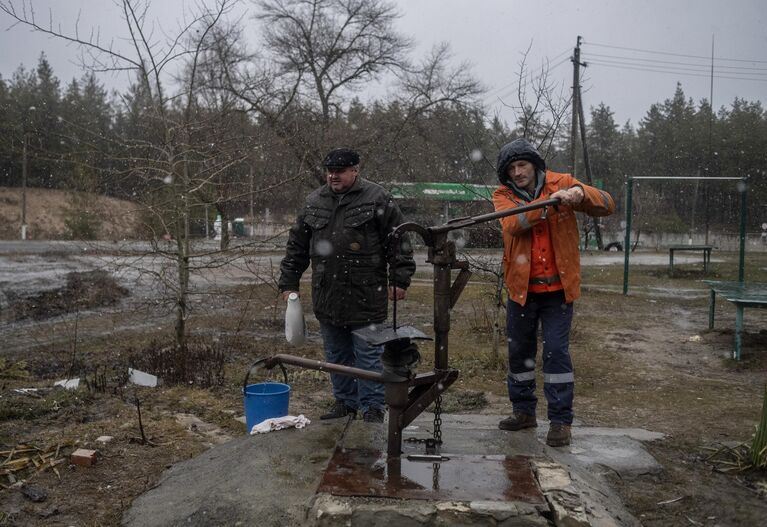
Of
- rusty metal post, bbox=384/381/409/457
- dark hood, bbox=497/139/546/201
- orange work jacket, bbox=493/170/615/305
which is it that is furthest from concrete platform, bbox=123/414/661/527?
dark hood, bbox=497/139/546/201

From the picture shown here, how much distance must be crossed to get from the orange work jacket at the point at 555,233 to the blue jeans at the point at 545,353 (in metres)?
0.10

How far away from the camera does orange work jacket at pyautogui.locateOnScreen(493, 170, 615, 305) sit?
149 inches

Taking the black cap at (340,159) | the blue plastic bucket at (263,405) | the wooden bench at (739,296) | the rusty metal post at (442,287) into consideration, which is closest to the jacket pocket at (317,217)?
the black cap at (340,159)

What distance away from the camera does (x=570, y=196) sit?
11.7 feet

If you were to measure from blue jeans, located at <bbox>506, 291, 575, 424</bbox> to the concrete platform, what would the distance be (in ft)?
0.73

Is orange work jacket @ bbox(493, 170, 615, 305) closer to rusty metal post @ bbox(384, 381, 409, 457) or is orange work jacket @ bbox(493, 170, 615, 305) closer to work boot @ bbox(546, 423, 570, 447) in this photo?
work boot @ bbox(546, 423, 570, 447)

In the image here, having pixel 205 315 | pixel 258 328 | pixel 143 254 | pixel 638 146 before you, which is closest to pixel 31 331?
pixel 205 315

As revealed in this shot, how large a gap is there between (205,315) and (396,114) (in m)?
6.58

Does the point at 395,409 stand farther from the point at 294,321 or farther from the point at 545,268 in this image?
the point at 294,321

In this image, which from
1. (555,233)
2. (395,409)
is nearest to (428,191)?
(555,233)

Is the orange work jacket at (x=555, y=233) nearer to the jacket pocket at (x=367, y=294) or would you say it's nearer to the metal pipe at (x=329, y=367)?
the jacket pocket at (x=367, y=294)

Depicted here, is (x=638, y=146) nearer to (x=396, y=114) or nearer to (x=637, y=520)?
(x=396, y=114)

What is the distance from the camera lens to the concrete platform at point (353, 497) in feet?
9.02

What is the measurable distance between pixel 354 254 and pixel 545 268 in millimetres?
1257
